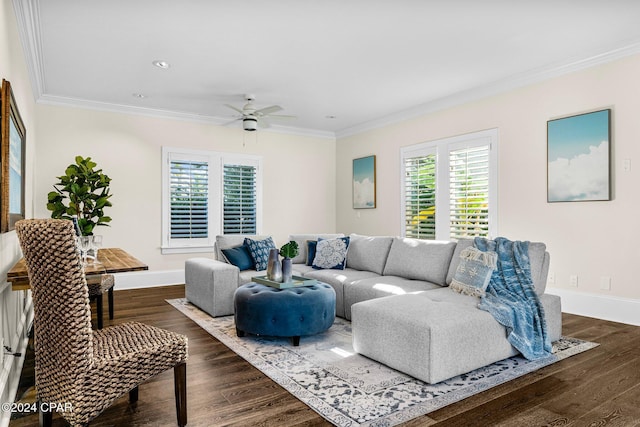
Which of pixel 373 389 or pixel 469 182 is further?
pixel 469 182

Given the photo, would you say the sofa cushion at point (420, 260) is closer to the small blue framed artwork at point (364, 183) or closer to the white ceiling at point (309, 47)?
the white ceiling at point (309, 47)

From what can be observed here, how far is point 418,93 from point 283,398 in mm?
4434

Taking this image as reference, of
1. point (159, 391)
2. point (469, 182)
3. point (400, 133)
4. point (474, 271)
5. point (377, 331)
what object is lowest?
point (159, 391)

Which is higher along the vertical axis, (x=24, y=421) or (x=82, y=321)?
(x=82, y=321)

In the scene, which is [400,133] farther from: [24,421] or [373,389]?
[24,421]

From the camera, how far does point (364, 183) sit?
7371mm

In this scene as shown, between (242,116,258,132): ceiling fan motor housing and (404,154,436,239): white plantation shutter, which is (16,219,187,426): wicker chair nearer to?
(242,116,258,132): ceiling fan motor housing

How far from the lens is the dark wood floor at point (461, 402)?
216 cm

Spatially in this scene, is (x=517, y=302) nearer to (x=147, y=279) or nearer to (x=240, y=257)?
(x=240, y=257)

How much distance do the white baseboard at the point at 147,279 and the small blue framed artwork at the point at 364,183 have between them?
333cm

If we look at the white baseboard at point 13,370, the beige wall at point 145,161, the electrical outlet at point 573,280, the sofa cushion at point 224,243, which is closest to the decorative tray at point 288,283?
the sofa cushion at point 224,243

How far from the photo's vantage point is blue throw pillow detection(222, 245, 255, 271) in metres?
4.75

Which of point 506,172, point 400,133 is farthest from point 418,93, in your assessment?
point 506,172

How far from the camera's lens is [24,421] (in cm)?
216
